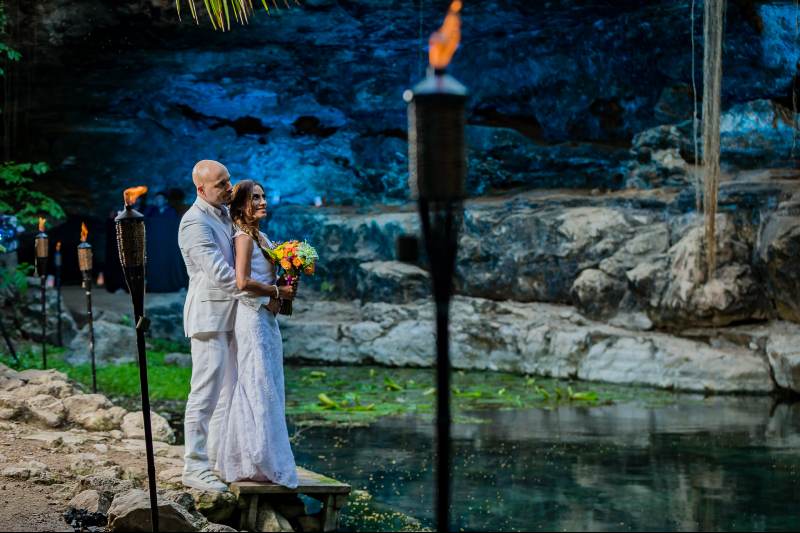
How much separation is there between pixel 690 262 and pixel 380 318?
18.6 feet

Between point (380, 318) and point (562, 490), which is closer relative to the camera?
point (562, 490)

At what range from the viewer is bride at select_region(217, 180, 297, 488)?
223 inches

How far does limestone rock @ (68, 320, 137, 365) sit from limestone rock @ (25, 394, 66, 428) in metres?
6.20

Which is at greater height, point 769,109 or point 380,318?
point 769,109

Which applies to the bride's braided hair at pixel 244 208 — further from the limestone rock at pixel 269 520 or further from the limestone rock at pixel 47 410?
the limestone rock at pixel 47 410

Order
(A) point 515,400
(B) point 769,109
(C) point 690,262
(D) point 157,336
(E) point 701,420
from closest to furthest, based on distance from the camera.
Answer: (E) point 701,420 → (A) point 515,400 → (C) point 690,262 → (B) point 769,109 → (D) point 157,336

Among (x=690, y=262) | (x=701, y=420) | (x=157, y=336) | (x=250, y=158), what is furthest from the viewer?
(x=250, y=158)

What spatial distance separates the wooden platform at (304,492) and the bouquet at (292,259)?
1.10 metres

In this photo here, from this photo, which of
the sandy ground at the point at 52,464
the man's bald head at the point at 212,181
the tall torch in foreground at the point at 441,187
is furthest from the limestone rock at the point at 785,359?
the tall torch in foreground at the point at 441,187

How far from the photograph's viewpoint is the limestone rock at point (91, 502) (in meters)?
4.81

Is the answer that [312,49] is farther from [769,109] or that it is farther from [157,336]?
[769,109]

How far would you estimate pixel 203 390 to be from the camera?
18.6 feet

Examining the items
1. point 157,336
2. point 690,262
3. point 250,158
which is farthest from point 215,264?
point 250,158

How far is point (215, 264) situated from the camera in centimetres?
560
